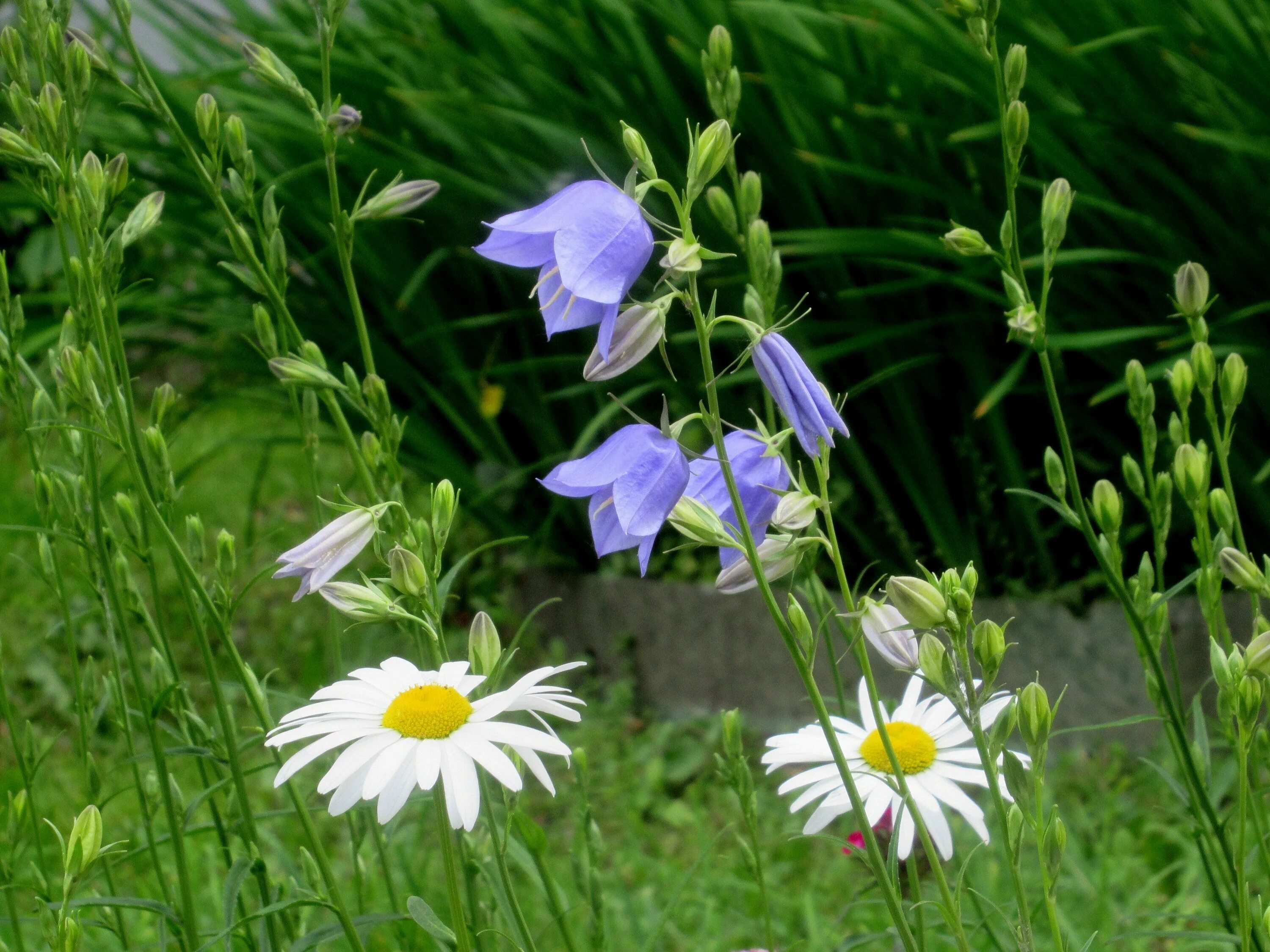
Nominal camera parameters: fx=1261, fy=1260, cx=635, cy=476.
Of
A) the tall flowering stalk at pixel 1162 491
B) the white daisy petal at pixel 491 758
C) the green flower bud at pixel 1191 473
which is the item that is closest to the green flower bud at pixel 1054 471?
the tall flowering stalk at pixel 1162 491

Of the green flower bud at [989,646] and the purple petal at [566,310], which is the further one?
the purple petal at [566,310]

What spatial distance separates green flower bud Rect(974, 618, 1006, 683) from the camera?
2.84 feet

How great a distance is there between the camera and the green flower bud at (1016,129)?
1225 millimetres

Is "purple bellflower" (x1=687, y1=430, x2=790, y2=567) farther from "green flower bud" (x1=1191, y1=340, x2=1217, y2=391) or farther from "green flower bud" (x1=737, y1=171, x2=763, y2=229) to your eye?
"green flower bud" (x1=1191, y1=340, x2=1217, y2=391)

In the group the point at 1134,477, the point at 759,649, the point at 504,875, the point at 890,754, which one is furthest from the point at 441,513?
the point at 759,649

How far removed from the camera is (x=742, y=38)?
9.38ft

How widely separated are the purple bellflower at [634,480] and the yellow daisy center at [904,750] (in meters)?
0.43

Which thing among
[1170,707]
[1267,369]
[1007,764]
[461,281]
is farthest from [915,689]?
[461,281]

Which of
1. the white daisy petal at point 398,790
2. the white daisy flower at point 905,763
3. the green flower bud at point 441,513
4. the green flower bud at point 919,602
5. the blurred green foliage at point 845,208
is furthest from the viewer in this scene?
the blurred green foliage at point 845,208

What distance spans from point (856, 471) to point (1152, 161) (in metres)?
0.95

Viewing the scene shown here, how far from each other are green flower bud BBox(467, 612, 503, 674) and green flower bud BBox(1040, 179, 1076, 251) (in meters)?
0.67

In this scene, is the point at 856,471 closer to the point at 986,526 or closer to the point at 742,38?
the point at 986,526

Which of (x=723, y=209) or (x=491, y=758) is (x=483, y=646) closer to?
(x=491, y=758)

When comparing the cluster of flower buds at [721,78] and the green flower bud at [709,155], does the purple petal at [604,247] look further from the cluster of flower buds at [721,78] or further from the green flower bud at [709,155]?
the cluster of flower buds at [721,78]
